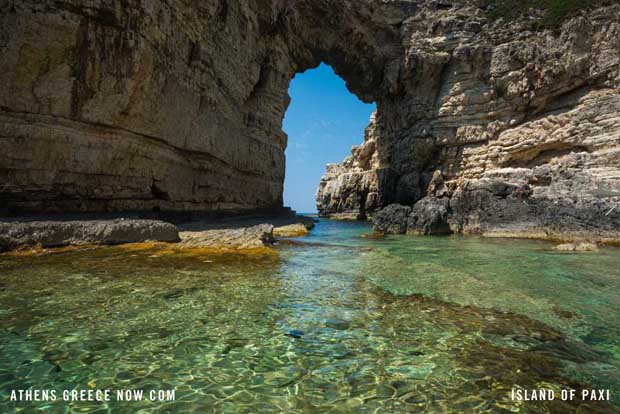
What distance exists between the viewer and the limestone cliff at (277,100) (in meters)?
9.96

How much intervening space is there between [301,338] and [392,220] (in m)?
16.0

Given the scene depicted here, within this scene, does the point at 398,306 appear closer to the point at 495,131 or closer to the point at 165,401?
the point at 165,401

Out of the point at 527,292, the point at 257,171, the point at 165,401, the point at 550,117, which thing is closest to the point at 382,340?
the point at 165,401

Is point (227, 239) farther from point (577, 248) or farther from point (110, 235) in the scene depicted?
point (577, 248)

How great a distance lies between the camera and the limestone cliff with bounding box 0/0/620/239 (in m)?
9.96

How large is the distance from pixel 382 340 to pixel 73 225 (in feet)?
29.4

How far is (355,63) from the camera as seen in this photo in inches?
1235

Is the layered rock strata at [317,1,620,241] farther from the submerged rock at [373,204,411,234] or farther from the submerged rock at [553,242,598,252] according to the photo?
the submerged rock at [553,242,598,252]

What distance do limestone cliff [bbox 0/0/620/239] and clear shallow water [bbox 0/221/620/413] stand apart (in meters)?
5.72

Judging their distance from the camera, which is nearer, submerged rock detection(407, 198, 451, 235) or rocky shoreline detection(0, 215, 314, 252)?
rocky shoreline detection(0, 215, 314, 252)

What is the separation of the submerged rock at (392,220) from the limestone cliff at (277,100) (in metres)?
Result: 2.84

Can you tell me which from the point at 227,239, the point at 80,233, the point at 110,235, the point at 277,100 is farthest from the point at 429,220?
the point at 80,233

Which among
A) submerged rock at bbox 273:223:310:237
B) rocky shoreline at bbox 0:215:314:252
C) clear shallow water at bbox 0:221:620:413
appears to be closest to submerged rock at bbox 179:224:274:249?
rocky shoreline at bbox 0:215:314:252

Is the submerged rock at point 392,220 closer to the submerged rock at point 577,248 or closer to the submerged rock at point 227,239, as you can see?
the submerged rock at point 577,248
